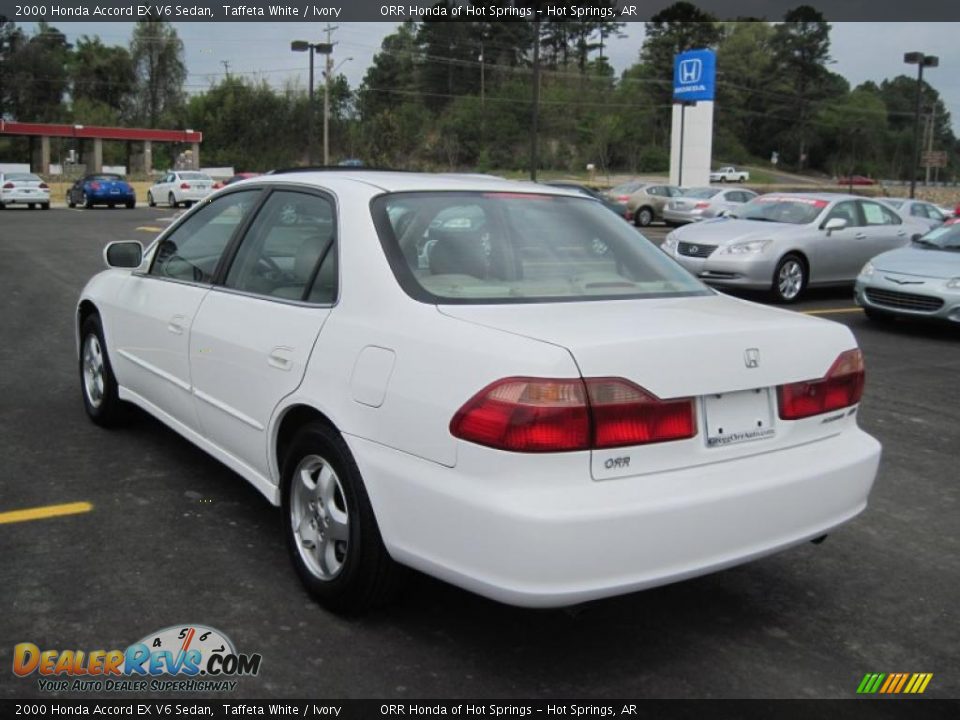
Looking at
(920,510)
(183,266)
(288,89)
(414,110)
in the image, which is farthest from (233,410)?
(414,110)

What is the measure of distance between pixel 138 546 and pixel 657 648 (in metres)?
2.16

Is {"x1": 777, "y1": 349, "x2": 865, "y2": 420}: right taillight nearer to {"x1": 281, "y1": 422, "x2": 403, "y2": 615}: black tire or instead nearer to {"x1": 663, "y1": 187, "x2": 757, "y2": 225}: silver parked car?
{"x1": 281, "y1": 422, "x2": 403, "y2": 615}: black tire

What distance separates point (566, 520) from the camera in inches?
107

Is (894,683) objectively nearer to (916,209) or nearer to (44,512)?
(44,512)

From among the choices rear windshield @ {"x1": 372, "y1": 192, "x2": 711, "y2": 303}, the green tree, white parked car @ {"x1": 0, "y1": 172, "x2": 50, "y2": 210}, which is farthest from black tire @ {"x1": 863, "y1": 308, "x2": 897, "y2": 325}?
the green tree

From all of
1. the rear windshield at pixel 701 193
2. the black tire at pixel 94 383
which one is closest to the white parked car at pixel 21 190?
the rear windshield at pixel 701 193

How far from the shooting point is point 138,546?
4016 millimetres

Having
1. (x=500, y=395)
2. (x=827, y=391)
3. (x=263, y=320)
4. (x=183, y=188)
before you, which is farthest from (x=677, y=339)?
(x=183, y=188)

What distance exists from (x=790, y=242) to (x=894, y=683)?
1052cm

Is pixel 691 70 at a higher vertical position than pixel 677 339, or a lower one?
higher

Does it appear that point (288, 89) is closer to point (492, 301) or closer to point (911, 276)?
point (911, 276)

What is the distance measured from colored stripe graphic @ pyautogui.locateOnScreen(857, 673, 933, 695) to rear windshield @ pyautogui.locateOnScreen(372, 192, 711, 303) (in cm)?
153

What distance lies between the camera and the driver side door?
14.7 feet

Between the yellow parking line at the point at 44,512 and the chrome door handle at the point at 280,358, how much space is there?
55.9 inches
